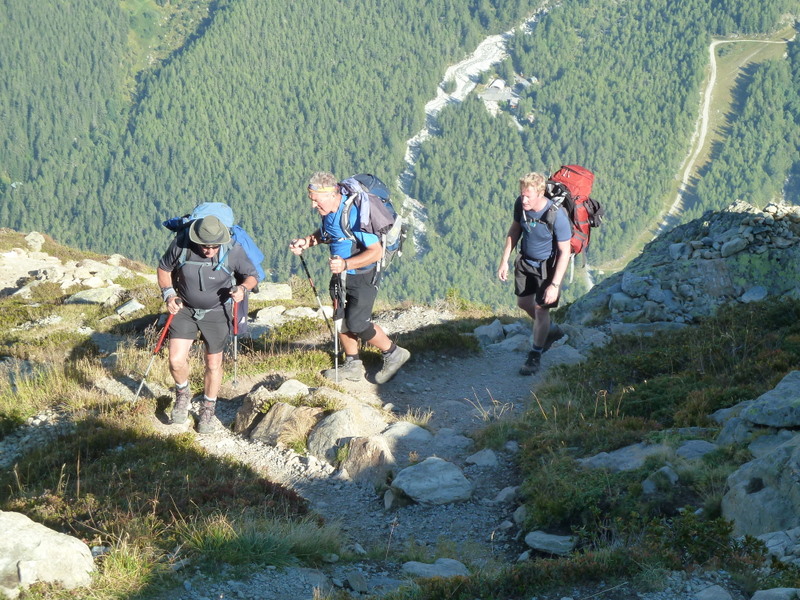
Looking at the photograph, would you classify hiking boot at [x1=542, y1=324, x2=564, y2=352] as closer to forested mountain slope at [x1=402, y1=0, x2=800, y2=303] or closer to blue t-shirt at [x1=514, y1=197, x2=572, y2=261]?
blue t-shirt at [x1=514, y1=197, x2=572, y2=261]

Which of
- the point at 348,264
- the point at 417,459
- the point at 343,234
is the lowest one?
the point at 417,459

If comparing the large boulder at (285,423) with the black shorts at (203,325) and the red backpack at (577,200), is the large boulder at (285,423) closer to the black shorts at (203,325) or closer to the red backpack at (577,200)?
the black shorts at (203,325)

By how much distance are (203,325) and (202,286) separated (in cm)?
41

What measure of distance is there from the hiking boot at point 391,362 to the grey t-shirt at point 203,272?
2.64 m

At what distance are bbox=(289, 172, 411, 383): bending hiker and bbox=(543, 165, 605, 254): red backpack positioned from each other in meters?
2.62

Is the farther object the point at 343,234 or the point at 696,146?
the point at 696,146

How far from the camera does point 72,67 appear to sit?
193 meters

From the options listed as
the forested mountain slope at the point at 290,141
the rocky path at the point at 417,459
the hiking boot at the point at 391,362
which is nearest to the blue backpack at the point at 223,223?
the rocky path at the point at 417,459

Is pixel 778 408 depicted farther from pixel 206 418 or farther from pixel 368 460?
pixel 206 418

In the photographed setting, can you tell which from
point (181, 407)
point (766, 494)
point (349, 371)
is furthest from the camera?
point (349, 371)

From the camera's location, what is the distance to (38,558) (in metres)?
4.39

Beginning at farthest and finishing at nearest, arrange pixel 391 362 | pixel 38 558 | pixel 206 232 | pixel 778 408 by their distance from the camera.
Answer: pixel 391 362, pixel 206 232, pixel 778 408, pixel 38 558

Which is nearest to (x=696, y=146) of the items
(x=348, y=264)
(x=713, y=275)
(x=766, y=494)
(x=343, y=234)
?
(x=713, y=275)

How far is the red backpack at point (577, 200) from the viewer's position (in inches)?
379
